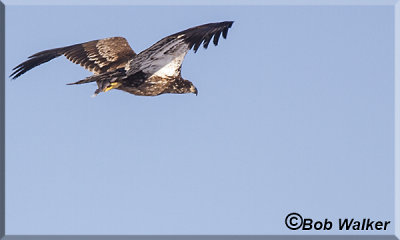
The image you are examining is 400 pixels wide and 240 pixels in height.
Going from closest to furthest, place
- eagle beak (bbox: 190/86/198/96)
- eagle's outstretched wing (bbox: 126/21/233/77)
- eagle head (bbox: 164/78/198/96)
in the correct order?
eagle's outstretched wing (bbox: 126/21/233/77) < eagle head (bbox: 164/78/198/96) < eagle beak (bbox: 190/86/198/96)

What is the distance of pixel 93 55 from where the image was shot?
372 inches

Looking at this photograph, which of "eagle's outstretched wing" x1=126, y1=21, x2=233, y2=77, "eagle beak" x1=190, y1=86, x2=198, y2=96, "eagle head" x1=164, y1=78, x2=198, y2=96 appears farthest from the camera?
"eagle beak" x1=190, y1=86, x2=198, y2=96

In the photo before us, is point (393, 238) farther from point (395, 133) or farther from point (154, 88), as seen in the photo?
point (154, 88)

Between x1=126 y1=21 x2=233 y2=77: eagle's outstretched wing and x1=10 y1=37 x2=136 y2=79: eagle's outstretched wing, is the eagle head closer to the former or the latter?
x1=126 y1=21 x2=233 y2=77: eagle's outstretched wing

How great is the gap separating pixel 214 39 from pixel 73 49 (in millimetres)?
2826

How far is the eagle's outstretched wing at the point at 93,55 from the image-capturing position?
30.2 feet

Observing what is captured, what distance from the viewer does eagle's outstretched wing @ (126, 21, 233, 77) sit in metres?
7.55

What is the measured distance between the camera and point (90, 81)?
7941mm

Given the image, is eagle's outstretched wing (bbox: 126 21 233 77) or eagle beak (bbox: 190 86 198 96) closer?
eagle's outstretched wing (bbox: 126 21 233 77)

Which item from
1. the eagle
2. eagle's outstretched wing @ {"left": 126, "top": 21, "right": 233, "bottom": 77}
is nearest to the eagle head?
the eagle

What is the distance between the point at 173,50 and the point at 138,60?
502 millimetres

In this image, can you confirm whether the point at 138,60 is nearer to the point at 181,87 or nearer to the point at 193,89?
the point at 181,87

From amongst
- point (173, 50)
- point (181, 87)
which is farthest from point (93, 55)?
point (173, 50)

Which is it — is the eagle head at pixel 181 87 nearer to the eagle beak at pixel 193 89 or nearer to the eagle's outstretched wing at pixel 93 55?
the eagle beak at pixel 193 89
